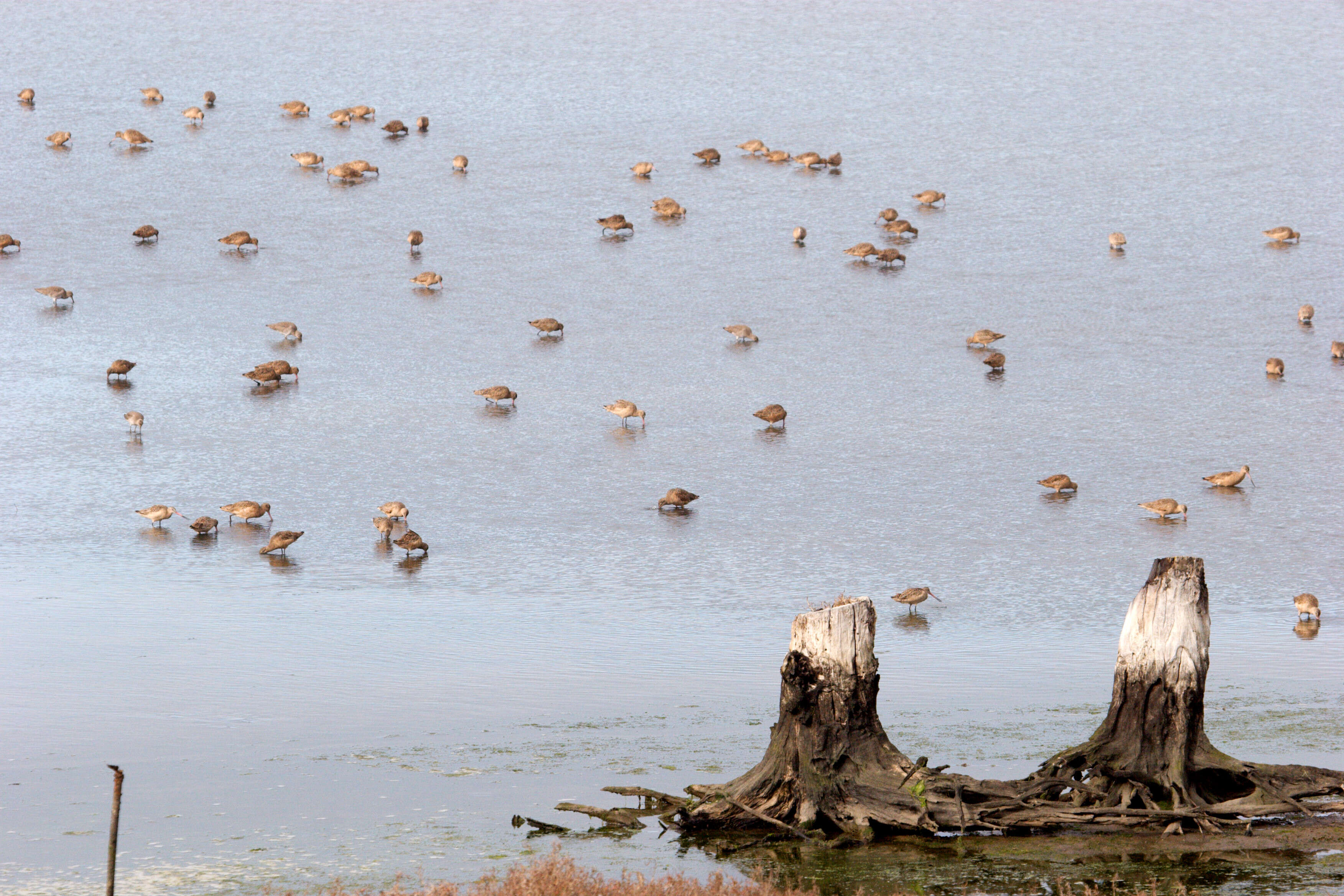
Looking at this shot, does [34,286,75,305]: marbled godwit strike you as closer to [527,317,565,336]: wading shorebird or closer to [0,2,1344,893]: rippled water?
[0,2,1344,893]: rippled water

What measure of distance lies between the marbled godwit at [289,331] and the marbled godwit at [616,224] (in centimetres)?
915

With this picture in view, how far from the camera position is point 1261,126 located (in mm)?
49219

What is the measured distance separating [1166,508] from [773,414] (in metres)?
7.25

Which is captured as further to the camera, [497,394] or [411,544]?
[497,394]

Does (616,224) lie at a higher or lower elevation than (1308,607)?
higher

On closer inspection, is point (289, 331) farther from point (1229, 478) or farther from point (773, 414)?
point (1229, 478)

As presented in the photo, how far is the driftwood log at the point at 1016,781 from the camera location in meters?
14.8

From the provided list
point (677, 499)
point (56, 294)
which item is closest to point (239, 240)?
point (56, 294)

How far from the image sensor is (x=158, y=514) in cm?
2677

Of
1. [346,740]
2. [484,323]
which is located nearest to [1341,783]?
[346,740]

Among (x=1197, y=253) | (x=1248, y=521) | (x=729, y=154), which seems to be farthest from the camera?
(x=729, y=154)

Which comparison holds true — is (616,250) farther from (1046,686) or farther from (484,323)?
(1046,686)

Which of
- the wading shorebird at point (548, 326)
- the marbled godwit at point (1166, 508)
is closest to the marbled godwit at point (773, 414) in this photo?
the wading shorebird at point (548, 326)

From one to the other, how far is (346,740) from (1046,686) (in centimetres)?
757
